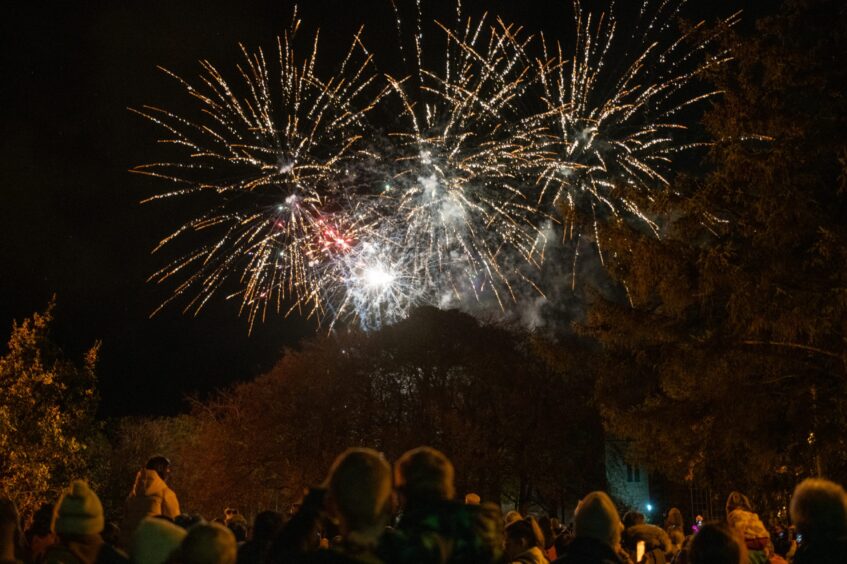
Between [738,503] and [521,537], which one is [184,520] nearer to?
[521,537]

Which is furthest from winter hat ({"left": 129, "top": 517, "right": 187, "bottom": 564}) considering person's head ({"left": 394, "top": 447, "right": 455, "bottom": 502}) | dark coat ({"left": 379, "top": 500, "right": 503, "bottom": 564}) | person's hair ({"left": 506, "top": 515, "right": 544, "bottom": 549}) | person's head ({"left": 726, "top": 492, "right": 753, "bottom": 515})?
person's head ({"left": 726, "top": 492, "right": 753, "bottom": 515})

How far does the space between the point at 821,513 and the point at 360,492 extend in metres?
2.58

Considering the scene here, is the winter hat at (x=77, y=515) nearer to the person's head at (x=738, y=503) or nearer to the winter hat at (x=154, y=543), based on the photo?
the winter hat at (x=154, y=543)

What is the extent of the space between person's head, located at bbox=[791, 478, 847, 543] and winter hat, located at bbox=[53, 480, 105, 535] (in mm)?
4034

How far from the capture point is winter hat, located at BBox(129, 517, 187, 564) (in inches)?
A: 173

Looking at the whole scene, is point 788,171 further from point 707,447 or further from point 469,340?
point 469,340

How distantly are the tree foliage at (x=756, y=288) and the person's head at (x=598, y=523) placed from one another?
32.5 feet

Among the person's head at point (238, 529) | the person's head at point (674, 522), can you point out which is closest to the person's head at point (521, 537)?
the person's head at point (238, 529)

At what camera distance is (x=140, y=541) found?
443 centimetres

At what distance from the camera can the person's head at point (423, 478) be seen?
3812 mm

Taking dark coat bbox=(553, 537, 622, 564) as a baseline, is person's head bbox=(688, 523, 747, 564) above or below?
above

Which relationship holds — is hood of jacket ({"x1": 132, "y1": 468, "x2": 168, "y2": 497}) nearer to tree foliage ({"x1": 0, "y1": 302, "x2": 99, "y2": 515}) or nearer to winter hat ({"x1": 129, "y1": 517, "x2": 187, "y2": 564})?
winter hat ({"x1": 129, "y1": 517, "x2": 187, "y2": 564})

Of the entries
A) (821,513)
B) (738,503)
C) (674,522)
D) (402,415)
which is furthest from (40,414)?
(821,513)

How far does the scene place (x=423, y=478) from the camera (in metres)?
3.83
